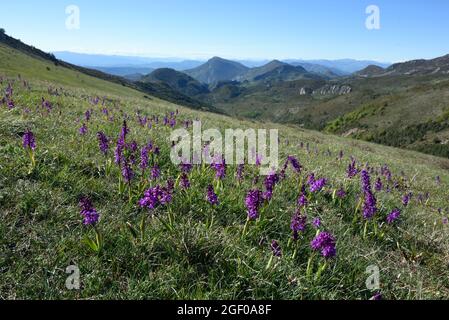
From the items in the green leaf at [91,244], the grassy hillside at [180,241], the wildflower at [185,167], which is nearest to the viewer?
the grassy hillside at [180,241]

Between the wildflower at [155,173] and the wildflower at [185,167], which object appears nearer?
the wildflower at [155,173]

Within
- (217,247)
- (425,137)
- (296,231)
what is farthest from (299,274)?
(425,137)

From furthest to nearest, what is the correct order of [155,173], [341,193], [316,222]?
[341,193] < [155,173] < [316,222]

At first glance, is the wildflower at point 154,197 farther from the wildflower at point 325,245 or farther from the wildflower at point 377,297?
the wildflower at point 377,297

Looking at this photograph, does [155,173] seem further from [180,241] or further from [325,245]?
[325,245]

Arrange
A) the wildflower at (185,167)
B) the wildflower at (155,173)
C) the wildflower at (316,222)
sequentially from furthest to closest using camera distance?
the wildflower at (185,167), the wildflower at (155,173), the wildflower at (316,222)

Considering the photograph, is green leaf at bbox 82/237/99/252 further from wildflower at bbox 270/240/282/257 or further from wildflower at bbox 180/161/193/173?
wildflower at bbox 180/161/193/173

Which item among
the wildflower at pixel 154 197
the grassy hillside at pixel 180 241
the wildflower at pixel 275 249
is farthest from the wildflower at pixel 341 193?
the wildflower at pixel 154 197

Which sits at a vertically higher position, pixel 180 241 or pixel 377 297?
pixel 180 241

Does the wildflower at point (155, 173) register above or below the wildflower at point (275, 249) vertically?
above

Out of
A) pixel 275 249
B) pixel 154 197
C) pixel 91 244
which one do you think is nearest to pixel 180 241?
pixel 154 197

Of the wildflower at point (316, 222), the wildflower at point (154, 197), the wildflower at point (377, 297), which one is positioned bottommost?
the wildflower at point (377, 297)
